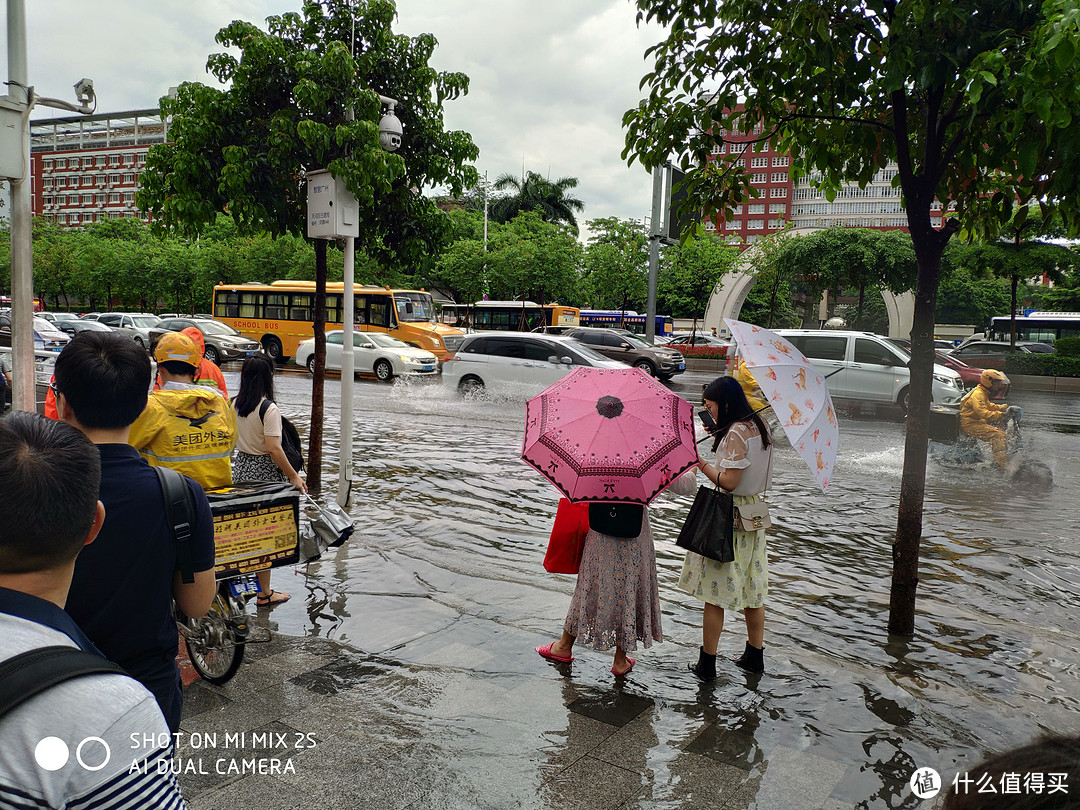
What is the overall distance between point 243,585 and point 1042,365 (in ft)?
103

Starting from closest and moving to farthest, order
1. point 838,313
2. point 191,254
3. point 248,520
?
1. point 248,520
2. point 191,254
3. point 838,313

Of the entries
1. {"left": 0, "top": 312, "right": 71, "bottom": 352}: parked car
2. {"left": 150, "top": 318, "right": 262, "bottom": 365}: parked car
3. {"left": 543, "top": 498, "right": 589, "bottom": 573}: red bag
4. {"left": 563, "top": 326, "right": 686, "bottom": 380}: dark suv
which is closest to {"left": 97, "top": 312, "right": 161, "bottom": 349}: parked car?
{"left": 150, "top": 318, "right": 262, "bottom": 365}: parked car

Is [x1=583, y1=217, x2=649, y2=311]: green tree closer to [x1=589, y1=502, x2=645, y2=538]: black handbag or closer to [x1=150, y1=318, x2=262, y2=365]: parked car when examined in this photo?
[x1=150, y1=318, x2=262, y2=365]: parked car

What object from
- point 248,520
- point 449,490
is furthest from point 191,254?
point 248,520

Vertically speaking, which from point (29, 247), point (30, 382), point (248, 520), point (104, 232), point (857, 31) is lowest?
point (248, 520)

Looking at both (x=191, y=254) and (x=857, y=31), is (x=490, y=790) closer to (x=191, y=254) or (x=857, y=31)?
(x=857, y=31)

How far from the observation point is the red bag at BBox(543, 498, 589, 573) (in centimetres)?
452

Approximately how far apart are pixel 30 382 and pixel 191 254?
51456mm

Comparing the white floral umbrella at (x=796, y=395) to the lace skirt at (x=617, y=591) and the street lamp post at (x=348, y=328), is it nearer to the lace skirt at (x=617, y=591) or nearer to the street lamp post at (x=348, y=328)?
the lace skirt at (x=617, y=591)

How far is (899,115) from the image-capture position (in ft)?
16.1

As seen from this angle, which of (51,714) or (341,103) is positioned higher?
(341,103)

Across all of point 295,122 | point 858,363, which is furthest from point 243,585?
point 858,363

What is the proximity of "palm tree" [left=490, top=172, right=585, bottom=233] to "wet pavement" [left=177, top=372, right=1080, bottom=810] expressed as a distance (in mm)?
58405

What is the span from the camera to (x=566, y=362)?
18594 millimetres
